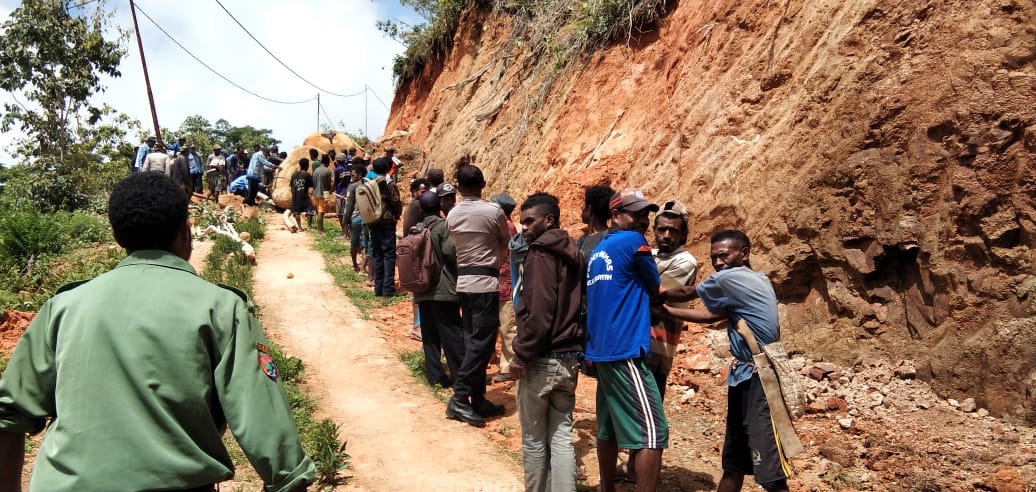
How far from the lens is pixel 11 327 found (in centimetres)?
755

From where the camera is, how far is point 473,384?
5453mm

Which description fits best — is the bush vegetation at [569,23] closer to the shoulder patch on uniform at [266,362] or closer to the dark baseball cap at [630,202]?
the dark baseball cap at [630,202]

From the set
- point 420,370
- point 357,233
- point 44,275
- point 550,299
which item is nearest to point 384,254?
point 357,233

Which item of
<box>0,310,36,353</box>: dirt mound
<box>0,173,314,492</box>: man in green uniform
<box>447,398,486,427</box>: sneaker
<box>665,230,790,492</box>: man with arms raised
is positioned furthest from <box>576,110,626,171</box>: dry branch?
<box>0,173,314,492</box>: man in green uniform

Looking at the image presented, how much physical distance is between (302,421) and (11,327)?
4311 mm

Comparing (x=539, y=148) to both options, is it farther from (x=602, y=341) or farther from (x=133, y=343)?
(x=133, y=343)

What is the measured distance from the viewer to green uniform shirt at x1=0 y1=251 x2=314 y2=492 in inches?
74.1

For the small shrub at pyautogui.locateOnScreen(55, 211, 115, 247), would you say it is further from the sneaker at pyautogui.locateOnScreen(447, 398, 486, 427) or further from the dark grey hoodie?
the dark grey hoodie

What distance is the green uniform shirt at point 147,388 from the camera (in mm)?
1883

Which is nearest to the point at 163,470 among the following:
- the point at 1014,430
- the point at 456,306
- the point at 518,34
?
the point at 456,306

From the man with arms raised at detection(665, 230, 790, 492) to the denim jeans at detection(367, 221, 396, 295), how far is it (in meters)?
5.94

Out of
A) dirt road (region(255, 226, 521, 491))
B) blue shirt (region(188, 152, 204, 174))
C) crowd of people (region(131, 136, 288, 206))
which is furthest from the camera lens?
blue shirt (region(188, 152, 204, 174))

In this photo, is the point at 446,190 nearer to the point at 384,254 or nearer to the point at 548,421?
the point at 548,421

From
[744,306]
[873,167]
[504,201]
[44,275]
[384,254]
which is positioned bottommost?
[44,275]
